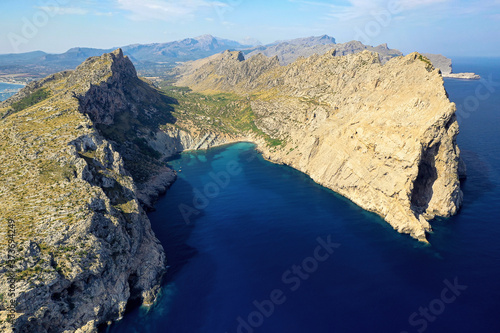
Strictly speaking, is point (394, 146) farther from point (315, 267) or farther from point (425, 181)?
point (315, 267)

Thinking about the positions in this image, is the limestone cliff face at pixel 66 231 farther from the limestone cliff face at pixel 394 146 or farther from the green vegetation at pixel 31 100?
the limestone cliff face at pixel 394 146

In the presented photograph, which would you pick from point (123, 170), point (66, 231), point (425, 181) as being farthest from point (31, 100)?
point (425, 181)

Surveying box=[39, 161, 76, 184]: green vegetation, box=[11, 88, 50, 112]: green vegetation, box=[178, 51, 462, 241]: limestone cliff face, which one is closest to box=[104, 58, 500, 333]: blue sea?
box=[178, 51, 462, 241]: limestone cliff face

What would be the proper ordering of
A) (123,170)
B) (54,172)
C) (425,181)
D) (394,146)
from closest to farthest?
1. (54,172)
2. (123,170)
3. (394,146)
4. (425,181)

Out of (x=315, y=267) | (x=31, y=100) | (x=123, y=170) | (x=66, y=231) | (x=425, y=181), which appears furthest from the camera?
(x=31, y=100)

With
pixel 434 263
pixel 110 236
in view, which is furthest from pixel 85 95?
pixel 434 263

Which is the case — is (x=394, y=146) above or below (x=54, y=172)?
below

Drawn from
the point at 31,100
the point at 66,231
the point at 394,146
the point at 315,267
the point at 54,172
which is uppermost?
the point at 31,100

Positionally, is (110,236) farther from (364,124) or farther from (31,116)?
(364,124)
